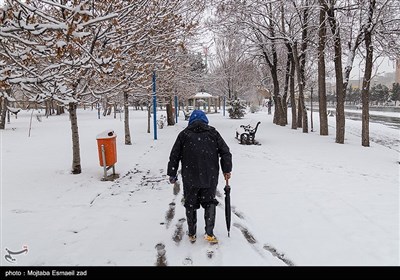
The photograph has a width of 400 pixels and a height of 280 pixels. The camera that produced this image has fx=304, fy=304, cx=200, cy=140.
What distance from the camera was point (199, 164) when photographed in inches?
163

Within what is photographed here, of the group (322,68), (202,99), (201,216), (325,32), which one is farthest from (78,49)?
(202,99)

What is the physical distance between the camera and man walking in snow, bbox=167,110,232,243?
4.16m

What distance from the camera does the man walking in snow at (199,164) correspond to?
4.16 metres

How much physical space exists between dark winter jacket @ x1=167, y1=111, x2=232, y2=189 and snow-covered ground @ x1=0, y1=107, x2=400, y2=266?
36.8 inches

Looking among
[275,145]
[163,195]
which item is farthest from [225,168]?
[275,145]

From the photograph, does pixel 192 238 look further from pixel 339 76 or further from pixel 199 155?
pixel 339 76

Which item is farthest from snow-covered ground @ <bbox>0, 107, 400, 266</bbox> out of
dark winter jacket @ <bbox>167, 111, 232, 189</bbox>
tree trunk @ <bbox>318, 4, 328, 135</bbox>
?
tree trunk @ <bbox>318, 4, 328, 135</bbox>

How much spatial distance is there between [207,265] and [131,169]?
5.88 m

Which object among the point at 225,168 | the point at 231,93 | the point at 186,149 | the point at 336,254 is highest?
the point at 231,93

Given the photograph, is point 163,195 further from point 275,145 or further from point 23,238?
point 275,145

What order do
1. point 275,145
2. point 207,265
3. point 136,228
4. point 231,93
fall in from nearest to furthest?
point 207,265 → point 136,228 → point 275,145 → point 231,93

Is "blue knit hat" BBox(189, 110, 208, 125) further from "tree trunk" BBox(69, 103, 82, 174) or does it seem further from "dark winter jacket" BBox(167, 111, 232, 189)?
"tree trunk" BBox(69, 103, 82, 174)

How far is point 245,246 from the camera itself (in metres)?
4.18

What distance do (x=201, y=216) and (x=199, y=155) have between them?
163cm
